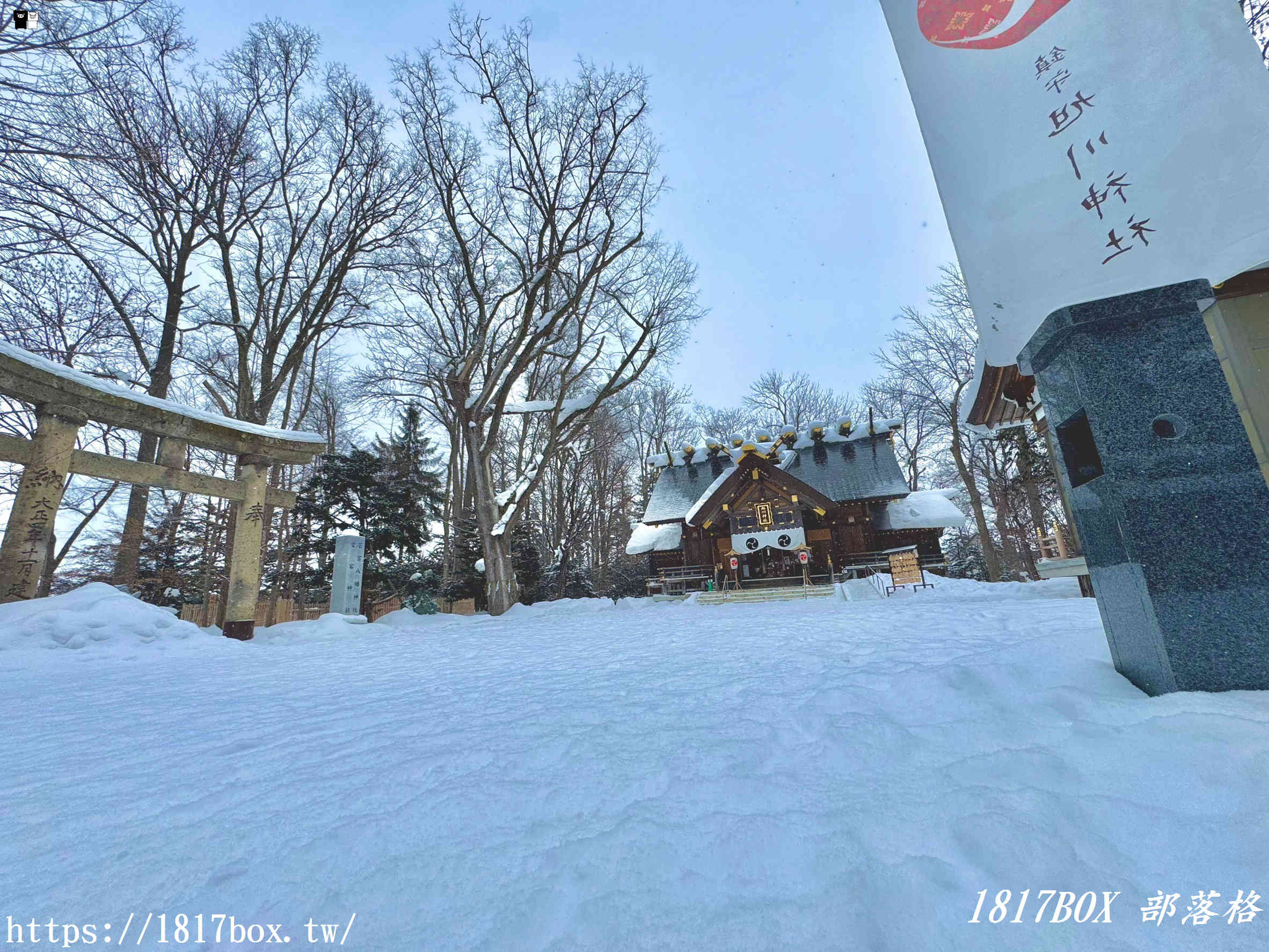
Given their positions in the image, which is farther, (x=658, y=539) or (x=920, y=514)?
(x=658, y=539)

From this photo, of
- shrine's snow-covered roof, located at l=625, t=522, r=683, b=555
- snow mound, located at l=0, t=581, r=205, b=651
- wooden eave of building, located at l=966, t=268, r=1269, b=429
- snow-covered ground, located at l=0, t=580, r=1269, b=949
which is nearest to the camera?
snow-covered ground, located at l=0, t=580, r=1269, b=949

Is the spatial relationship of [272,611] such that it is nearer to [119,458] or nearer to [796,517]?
[119,458]

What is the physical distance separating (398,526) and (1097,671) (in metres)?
18.1

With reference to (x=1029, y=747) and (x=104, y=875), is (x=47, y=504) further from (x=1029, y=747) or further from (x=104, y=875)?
(x=1029, y=747)

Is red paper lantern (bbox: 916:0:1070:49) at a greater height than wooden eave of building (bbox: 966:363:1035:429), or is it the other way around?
red paper lantern (bbox: 916:0:1070:49)

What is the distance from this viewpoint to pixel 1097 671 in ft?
7.68

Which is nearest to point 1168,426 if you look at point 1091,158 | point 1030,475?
point 1091,158

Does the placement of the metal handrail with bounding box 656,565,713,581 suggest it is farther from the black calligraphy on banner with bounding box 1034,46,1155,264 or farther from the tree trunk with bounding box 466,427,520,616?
the black calligraphy on banner with bounding box 1034,46,1155,264

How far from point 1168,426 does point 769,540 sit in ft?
46.8

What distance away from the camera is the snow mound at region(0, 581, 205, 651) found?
5.71 metres

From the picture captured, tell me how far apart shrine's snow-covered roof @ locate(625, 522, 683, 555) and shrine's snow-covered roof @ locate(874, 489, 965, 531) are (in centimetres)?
678

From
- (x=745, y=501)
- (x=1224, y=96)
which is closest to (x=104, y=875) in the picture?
(x=1224, y=96)

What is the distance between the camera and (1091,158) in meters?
2.41

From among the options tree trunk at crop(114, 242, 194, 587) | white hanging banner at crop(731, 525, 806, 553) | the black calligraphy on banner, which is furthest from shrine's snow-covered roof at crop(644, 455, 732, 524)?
the black calligraphy on banner
